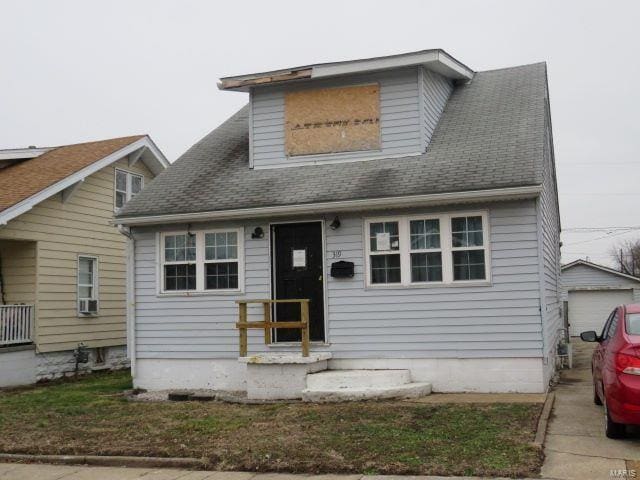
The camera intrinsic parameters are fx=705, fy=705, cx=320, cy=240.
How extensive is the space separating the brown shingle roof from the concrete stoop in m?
7.75

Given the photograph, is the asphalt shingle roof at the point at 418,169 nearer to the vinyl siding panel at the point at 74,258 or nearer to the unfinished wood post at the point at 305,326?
the unfinished wood post at the point at 305,326

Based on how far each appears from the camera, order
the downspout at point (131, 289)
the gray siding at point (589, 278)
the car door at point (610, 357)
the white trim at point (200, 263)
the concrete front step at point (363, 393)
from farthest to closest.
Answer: the gray siding at point (589, 278) < the downspout at point (131, 289) < the white trim at point (200, 263) < the concrete front step at point (363, 393) < the car door at point (610, 357)

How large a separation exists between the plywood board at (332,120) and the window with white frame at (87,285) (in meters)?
6.84

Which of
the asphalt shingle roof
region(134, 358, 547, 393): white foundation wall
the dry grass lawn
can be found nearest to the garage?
the asphalt shingle roof

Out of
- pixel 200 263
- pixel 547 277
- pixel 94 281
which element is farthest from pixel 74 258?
pixel 547 277

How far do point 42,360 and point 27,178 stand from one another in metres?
4.34

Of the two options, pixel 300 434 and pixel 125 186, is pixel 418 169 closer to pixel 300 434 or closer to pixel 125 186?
pixel 300 434

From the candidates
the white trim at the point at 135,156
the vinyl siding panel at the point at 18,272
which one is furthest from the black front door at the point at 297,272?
the white trim at the point at 135,156

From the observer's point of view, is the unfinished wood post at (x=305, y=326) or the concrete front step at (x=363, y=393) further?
the unfinished wood post at (x=305, y=326)

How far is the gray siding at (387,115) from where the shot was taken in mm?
12734

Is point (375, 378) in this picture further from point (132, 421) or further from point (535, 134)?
point (535, 134)

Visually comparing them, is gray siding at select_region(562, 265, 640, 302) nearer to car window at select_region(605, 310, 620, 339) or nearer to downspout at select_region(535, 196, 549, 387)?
downspout at select_region(535, 196, 549, 387)

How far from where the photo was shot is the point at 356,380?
10.8 metres

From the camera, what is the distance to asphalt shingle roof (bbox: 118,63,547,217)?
1130 cm
